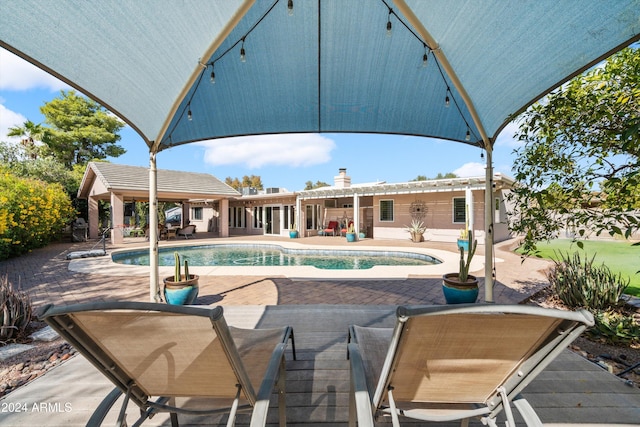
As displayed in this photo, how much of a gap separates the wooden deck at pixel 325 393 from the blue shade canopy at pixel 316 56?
2.88 m

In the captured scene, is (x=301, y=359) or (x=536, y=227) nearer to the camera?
(x=301, y=359)

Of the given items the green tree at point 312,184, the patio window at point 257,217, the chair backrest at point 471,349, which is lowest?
the chair backrest at point 471,349

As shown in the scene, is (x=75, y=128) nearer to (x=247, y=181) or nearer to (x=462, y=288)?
(x=247, y=181)

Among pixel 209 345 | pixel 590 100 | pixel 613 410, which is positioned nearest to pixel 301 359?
pixel 209 345

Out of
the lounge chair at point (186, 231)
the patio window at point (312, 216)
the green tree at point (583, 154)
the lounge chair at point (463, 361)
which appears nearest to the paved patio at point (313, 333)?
the lounge chair at point (463, 361)

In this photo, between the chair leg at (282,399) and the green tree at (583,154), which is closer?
the chair leg at (282,399)

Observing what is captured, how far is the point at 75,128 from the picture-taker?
25531mm

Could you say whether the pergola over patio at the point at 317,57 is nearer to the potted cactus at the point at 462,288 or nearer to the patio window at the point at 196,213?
the potted cactus at the point at 462,288

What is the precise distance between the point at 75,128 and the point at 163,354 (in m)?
33.1

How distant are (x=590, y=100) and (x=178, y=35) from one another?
4.20 m

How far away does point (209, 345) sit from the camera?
4.97 ft

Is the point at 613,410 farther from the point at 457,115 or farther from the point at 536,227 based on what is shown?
the point at 457,115

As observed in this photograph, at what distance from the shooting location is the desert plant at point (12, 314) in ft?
11.9

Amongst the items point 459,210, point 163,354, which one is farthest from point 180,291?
point 459,210
